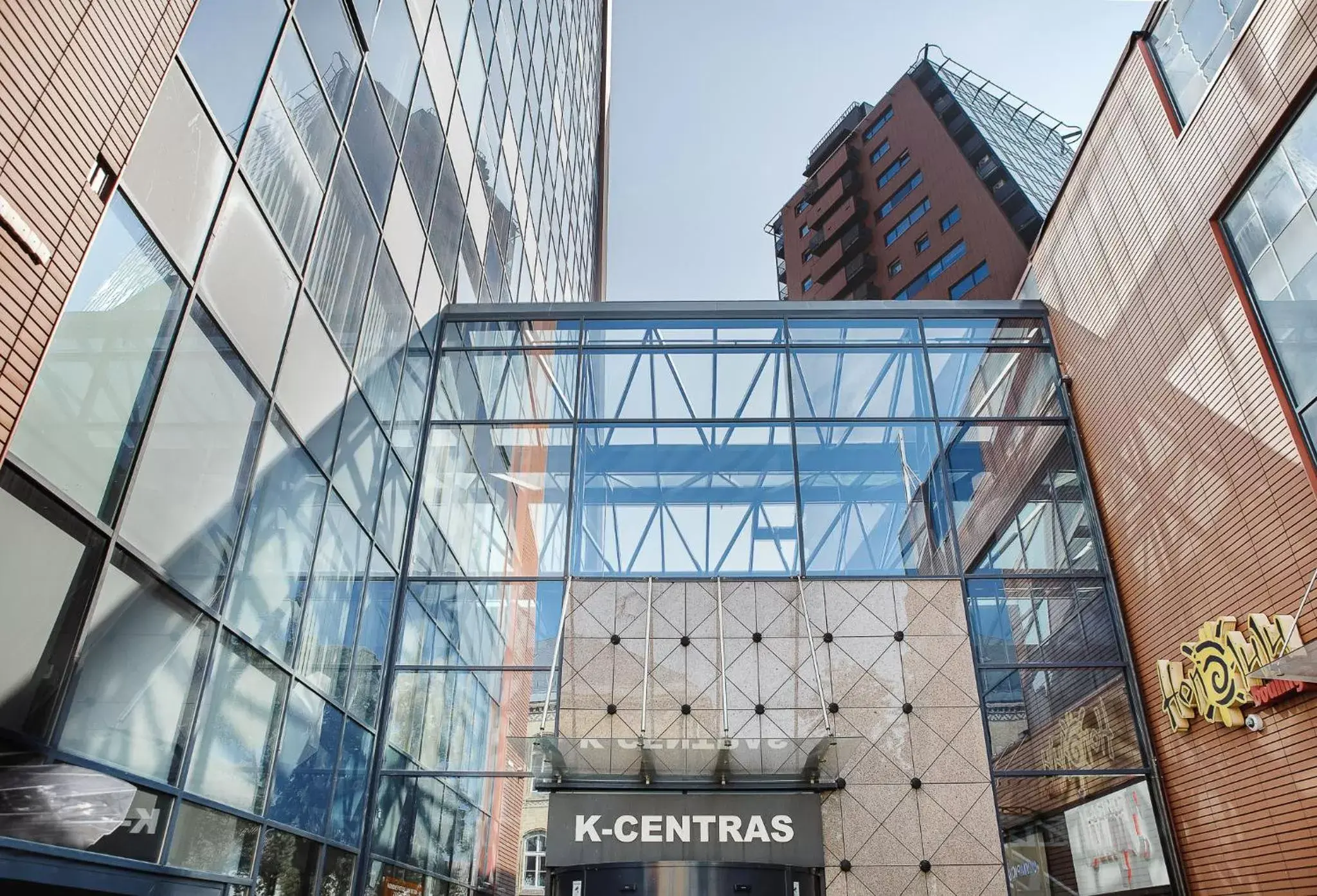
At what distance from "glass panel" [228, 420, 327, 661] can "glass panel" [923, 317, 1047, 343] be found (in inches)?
509

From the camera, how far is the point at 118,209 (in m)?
7.68

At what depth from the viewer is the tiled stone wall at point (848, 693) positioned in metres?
13.8

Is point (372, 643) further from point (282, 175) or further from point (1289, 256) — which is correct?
point (1289, 256)

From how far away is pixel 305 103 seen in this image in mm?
11336

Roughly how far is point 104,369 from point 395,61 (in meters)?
8.92

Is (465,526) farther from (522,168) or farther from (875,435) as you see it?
(522,168)

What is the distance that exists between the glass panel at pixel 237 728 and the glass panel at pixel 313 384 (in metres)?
2.97

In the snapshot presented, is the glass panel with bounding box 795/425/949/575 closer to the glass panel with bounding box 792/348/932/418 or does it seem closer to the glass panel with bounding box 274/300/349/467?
the glass panel with bounding box 792/348/932/418

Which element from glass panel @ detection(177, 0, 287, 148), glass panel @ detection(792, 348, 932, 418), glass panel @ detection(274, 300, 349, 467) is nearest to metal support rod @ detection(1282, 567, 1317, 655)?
glass panel @ detection(792, 348, 932, 418)

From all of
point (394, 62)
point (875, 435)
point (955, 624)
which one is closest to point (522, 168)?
point (394, 62)

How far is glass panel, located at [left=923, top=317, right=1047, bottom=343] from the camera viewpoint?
63.2 feet

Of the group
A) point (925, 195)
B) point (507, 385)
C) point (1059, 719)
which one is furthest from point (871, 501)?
point (925, 195)

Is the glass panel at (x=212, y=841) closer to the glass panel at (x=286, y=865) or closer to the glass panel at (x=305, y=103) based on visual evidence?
the glass panel at (x=286, y=865)

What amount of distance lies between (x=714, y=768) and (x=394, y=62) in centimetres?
1203
